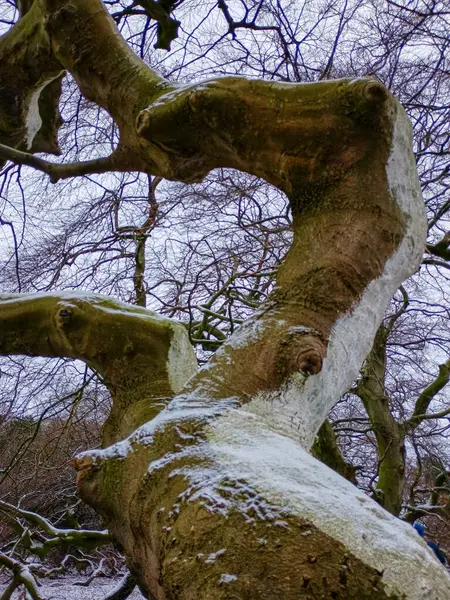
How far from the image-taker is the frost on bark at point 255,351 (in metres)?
0.79

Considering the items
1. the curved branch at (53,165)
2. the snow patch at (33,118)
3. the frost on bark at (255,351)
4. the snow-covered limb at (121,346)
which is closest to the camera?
the frost on bark at (255,351)

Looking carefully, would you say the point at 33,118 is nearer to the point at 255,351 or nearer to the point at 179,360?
the point at 179,360

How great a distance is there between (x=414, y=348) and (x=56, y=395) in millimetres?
3598

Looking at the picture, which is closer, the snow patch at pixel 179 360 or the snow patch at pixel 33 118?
the snow patch at pixel 179 360

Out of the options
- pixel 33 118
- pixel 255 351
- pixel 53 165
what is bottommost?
pixel 255 351

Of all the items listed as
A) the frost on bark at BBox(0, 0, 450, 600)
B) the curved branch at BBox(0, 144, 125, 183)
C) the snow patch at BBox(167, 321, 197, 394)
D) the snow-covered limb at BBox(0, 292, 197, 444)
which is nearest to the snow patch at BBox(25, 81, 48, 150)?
the curved branch at BBox(0, 144, 125, 183)

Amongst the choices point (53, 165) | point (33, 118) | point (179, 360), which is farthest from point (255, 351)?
point (33, 118)

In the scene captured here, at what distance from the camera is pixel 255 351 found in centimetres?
126

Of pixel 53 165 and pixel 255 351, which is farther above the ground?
pixel 53 165

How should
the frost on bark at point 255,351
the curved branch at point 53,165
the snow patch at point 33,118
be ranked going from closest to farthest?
the frost on bark at point 255,351 → the curved branch at point 53,165 → the snow patch at point 33,118

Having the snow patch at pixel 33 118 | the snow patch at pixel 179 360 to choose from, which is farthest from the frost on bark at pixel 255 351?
the snow patch at pixel 33 118

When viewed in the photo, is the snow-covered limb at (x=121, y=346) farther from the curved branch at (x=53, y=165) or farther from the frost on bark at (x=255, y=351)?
the curved branch at (x=53, y=165)

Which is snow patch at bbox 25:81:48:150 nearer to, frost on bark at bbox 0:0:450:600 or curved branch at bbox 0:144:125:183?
curved branch at bbox 0:144:125:183

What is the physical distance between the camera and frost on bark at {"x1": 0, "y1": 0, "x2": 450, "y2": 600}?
31.1 inches
